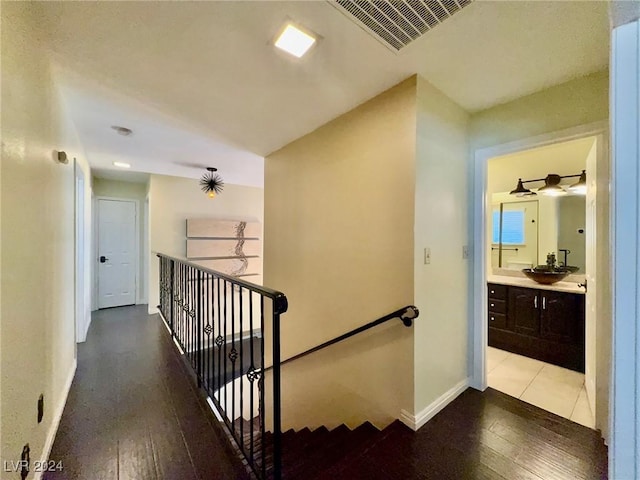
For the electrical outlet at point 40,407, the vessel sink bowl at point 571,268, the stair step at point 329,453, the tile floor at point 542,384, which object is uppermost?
the vessel sink bowl at point 571,268

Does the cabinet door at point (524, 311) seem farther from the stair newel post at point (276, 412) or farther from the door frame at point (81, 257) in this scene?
the door frame at point (81, 257)

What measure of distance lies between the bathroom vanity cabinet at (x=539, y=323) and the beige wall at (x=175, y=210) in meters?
4.80

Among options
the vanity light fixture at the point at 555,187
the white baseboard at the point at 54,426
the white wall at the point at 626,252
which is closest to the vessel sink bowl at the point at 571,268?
the vanity light fixture at the point at 555,187

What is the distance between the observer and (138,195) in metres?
5.48

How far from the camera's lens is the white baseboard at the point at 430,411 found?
179 centimetres

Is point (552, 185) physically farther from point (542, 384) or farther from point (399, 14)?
point (399, 14)

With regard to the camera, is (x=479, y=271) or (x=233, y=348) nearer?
(x=233, y=348)

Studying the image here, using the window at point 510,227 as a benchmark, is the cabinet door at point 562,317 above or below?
Answer: below

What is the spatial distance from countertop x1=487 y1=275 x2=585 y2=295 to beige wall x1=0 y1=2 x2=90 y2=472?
Result: 13.8ft

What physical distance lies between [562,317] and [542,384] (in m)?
0.83

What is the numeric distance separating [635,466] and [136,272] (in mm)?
6446

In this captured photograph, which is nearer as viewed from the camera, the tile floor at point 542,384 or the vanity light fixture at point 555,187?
the tile floor at point 542,384

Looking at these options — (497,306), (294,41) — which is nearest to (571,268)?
(497,306)

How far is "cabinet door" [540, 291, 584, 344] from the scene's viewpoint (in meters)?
2.79
